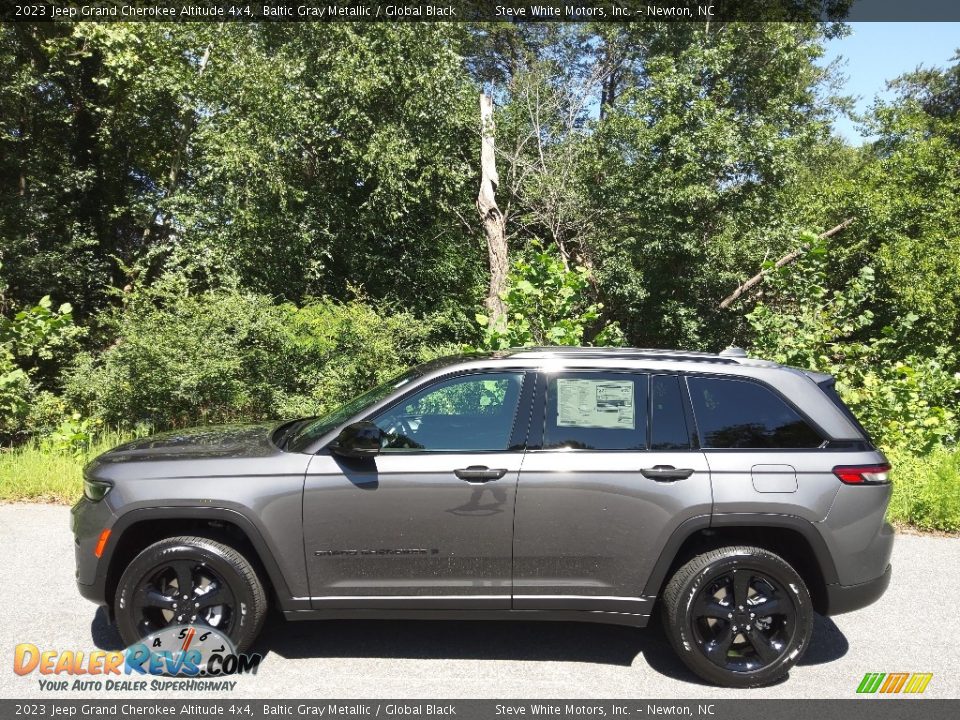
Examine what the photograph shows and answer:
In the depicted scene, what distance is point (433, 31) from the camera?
14977 mm

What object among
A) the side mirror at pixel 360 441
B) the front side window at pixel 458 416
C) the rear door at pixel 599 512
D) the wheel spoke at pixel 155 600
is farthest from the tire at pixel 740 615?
the wheel spoke at pixel 155 600

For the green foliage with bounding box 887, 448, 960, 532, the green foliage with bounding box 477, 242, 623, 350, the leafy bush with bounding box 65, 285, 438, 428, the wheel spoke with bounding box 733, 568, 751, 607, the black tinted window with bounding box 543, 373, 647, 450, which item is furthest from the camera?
the leafy bush with bounding box 65, 285, 438, 428

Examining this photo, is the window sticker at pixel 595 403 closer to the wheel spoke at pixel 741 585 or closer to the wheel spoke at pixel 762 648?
the wheel spoke at pixel 741 585

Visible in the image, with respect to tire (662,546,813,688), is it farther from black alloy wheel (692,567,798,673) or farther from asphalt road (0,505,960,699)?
asphalt road (0,505,960,699)

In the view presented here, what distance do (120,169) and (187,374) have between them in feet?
42.3

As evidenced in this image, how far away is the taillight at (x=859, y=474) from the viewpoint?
3990mm

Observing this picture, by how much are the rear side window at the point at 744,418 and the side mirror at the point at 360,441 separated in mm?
1729

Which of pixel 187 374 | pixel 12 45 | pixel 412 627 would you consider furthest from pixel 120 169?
pixel 412 627

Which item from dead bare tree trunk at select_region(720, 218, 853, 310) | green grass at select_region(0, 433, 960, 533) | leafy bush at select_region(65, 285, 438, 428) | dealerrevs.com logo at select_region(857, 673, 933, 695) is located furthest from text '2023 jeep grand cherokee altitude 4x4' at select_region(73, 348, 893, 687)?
dead bare tree trunk at select_region(720, 218, 853, 310)

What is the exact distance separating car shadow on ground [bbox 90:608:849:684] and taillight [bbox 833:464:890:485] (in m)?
1.10

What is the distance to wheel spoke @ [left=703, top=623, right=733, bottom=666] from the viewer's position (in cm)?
396

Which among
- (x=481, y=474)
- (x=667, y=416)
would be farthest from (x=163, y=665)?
(x=667, y=416)

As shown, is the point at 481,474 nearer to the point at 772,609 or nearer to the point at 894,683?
the point at 772,609

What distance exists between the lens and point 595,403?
427 centimetres
